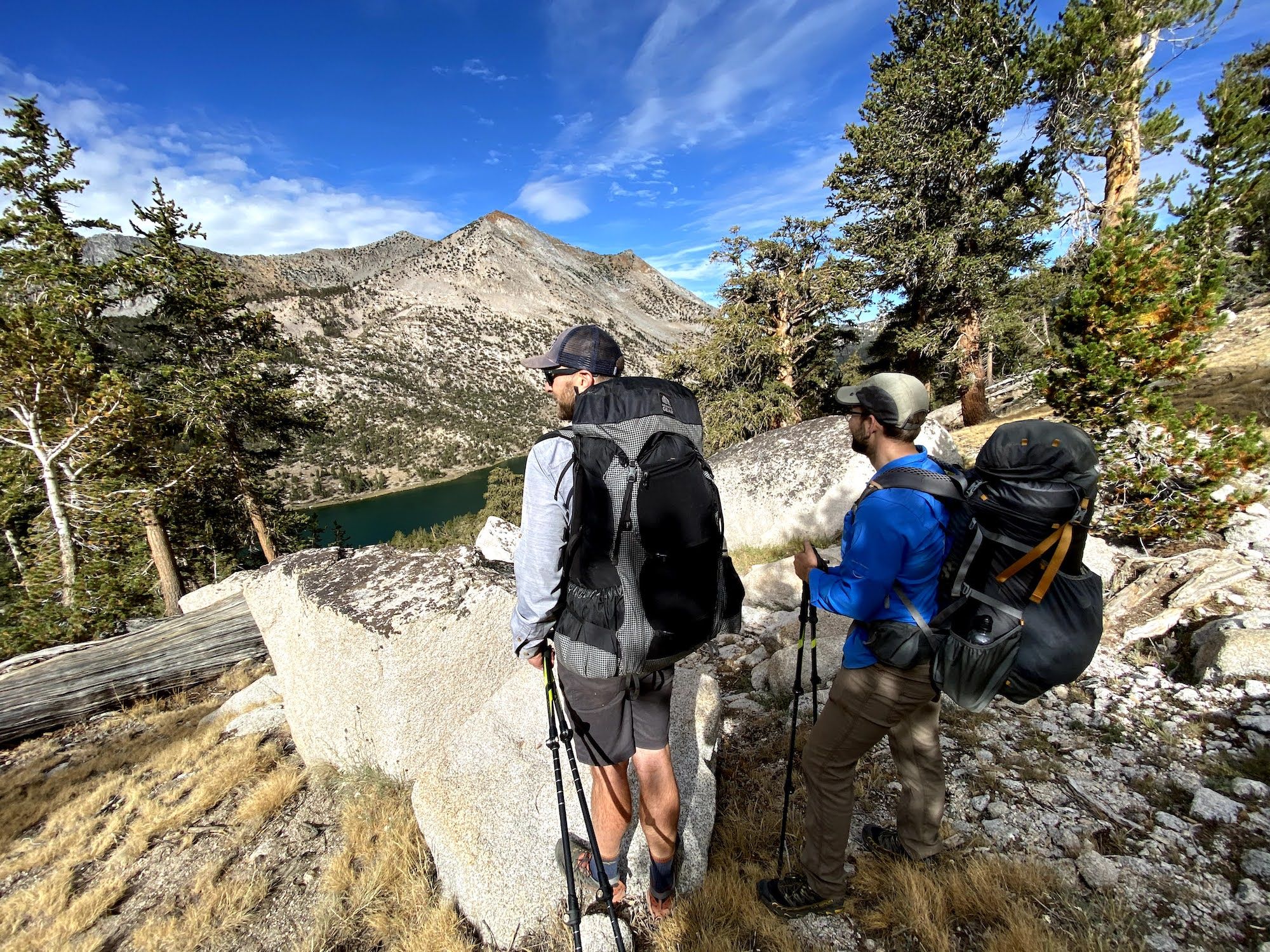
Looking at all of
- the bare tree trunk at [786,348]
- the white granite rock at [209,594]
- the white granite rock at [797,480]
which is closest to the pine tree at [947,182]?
the bare tree trunk at [786,348]

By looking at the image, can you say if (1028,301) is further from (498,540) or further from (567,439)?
(567,439)

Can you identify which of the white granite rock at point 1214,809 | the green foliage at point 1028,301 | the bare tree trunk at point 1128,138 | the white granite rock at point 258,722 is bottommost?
the white granite rock at point 258,722

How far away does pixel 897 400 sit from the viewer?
2.04 m

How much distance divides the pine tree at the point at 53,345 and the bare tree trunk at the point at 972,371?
1940cm

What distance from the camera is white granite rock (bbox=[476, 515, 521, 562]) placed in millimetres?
7586

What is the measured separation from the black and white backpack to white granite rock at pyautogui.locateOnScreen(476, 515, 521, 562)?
5515mm

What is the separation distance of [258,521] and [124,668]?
443 inches

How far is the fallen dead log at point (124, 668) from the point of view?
5723 millimetres

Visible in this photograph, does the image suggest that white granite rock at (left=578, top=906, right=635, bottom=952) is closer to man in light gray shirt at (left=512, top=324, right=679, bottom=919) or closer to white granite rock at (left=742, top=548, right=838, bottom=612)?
man in light gray shirt at (left=512, top=324, right=679, bottom=919)

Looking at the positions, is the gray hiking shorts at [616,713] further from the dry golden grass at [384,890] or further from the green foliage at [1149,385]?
the green foliage at [1149,385]

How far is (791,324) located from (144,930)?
16143mm

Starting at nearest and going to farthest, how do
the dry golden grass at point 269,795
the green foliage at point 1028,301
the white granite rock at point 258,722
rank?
the dry golden grass at point 269,795
the white granite rock at point 258,722
the green foliage at point 1028,301

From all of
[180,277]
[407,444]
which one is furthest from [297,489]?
[180,277]

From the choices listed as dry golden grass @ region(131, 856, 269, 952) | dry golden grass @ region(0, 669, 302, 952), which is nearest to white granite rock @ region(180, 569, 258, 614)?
dry golden grass @ region(0, 669, 302, 952)
